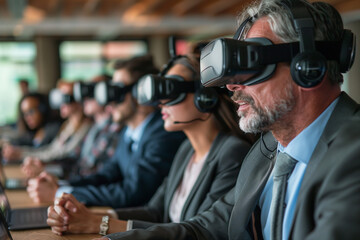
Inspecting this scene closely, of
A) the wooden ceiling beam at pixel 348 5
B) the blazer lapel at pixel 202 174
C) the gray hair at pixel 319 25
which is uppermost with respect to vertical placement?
the wooden ceiling beam at pixel 348 5

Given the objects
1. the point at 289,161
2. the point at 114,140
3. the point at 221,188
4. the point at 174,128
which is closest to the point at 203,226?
the point at 221,188

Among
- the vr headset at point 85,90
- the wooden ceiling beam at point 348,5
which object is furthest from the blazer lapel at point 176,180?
the wooden ceiling beam at point 348,5

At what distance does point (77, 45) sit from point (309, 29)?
8.00 meters

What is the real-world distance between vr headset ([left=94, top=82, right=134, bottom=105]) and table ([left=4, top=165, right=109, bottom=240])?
72 cm

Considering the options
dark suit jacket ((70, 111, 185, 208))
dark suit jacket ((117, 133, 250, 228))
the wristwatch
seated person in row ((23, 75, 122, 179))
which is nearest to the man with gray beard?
dark suit jacket ((117, 133, 250, 228))

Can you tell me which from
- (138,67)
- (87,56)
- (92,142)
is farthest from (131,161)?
(87,56)

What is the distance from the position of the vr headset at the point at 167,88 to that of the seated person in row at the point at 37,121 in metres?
3.43

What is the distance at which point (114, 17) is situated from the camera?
23.7 ft

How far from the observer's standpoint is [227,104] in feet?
5.53

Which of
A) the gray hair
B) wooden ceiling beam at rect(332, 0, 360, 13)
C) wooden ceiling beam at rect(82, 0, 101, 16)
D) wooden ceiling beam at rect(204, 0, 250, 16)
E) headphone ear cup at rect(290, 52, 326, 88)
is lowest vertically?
headphone ear cup at rect(290, 52, 326, 88)

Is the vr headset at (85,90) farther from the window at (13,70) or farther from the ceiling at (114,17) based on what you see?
the window at (13,70)

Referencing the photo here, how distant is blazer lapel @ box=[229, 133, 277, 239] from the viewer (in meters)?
1.13

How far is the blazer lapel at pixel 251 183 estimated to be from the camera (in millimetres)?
1127

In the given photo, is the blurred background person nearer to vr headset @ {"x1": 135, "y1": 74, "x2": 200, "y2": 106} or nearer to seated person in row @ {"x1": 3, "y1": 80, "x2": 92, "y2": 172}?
seated person in row @ {"x1": 3, "y1": 80, "x2": 92, "y2": 172}
